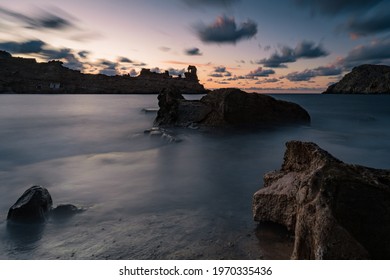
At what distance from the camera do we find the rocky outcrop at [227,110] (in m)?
14.3

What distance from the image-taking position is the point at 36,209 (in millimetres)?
4012

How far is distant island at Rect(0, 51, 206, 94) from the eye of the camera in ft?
305

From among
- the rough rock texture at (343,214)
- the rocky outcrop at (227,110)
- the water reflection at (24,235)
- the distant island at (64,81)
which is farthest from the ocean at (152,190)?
the distant island at (64,81)

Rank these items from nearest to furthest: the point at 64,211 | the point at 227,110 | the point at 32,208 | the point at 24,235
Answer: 1. the point at 24,235
2. the point at 32,208
3. the point at 64,211
4. the point at 227,110

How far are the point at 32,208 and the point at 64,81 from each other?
12392cm

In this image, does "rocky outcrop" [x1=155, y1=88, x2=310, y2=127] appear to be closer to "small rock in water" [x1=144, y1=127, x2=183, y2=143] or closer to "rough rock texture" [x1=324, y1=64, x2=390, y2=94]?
"small rock in water" [x1=144, y1=127, x2=183, y2=143]

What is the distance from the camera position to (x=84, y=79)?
11962cm

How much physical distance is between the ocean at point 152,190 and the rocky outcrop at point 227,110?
8.21 ft

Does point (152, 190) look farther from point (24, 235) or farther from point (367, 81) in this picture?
point (367, 81)

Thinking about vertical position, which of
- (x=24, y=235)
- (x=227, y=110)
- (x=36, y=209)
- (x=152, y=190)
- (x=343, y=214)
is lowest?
(x=152, y=190)

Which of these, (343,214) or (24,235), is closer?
(343,214)

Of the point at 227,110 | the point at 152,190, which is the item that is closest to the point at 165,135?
the point at 227,110

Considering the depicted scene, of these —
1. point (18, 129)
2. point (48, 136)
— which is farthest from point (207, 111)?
point (18, 129)
